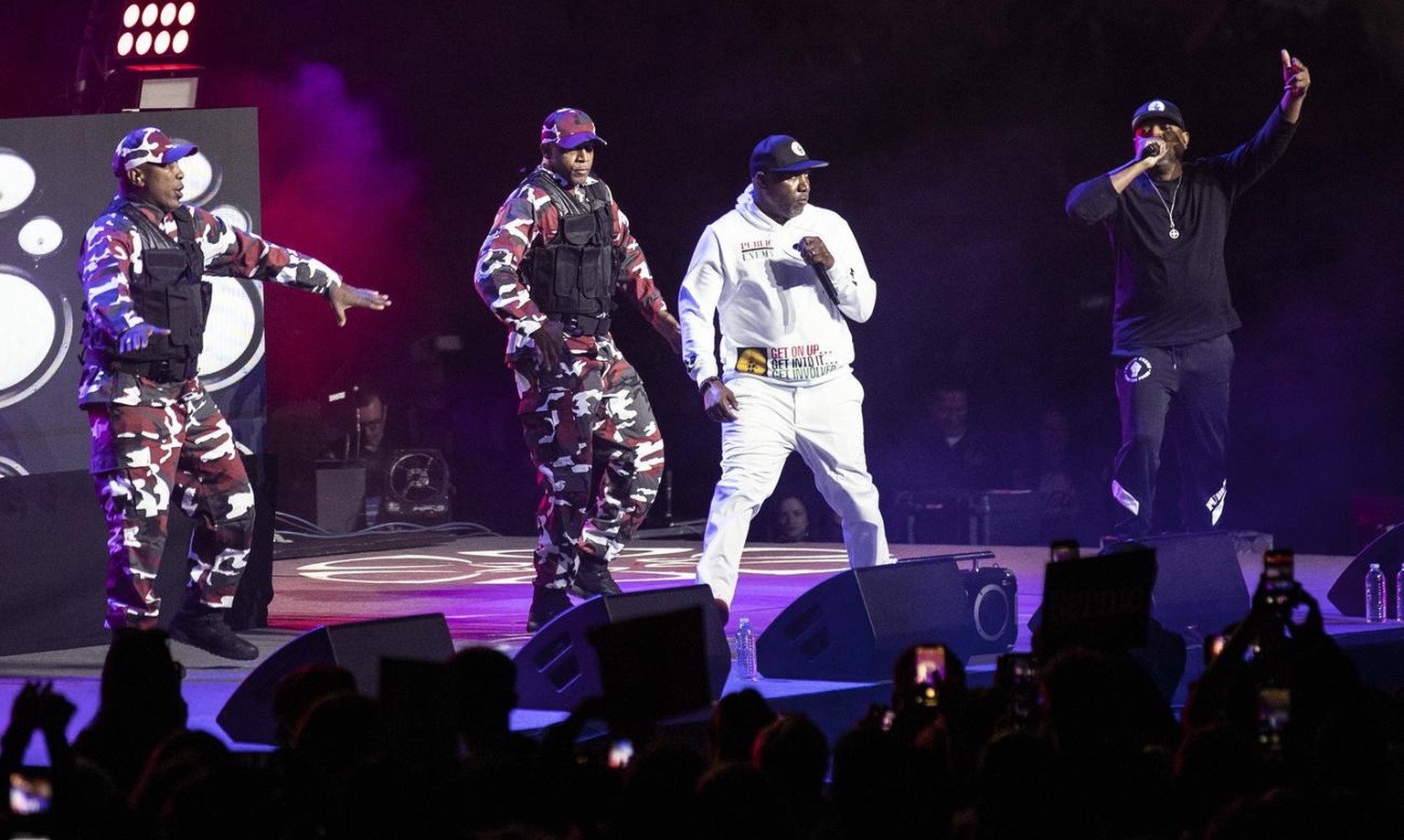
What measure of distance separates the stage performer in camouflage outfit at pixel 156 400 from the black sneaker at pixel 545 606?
4.38 ft

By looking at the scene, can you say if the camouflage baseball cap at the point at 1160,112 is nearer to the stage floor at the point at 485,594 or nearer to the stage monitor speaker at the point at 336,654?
the stage floor at the point at 485,594

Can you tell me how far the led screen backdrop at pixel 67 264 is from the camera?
10.7 m

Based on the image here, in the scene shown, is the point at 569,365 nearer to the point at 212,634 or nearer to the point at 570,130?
the point at 570,130

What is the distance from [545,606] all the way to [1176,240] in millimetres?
3903

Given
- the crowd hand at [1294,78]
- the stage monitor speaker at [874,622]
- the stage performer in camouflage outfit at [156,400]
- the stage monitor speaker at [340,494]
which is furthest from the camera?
the stage monitor speaker at [340,494]

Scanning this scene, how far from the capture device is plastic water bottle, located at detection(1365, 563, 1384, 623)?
9.40 meters

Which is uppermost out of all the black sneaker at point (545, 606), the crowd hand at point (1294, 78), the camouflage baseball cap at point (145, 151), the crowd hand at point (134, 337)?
the crowd hand at point (1294, 78)

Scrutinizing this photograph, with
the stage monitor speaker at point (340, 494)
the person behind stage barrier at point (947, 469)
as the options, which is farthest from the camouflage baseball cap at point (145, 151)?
the stage monitor speaker at point (340, 494)

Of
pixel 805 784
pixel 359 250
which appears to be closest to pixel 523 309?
pixel 805 784

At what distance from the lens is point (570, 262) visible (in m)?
9.52

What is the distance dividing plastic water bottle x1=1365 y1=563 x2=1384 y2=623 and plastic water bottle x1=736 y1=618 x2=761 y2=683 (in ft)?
10.3

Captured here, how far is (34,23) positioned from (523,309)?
907 cm

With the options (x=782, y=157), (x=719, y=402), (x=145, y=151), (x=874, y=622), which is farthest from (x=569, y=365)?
(x=874, y=622)

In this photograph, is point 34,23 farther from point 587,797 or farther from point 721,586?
point 587,797
